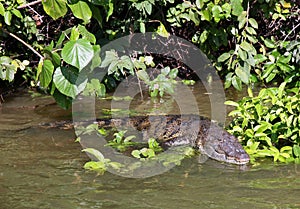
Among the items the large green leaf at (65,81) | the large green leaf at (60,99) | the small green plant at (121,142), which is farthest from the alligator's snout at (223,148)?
the large green leaf at (65,81)

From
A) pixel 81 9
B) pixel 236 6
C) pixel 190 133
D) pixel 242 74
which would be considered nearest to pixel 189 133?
pixel 190 133

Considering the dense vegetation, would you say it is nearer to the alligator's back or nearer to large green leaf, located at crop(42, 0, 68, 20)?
the alligator's back

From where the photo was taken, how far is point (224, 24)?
324 inches

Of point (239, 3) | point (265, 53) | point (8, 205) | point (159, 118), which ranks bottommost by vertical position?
point (8, 205)

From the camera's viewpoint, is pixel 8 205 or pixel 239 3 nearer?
pixel 8 205

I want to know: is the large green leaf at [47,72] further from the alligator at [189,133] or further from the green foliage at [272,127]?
the green foliage at [272,127]

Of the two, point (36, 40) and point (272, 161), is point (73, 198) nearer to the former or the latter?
point (272, 161)

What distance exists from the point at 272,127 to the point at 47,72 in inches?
99.1

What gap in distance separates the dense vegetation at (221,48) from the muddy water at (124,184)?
1.68 ft

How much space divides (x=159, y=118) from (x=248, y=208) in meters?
2.50

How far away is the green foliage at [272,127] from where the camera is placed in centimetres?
507

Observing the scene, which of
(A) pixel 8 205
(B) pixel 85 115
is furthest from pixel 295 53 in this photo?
(A) pixel 8 205

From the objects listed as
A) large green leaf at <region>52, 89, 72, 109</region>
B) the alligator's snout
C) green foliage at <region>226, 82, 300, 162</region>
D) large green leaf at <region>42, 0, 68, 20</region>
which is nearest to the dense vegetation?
green foliage at <region>226, 82, 300, 162</region>

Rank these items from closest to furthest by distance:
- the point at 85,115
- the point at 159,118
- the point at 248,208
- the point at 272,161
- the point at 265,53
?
the point at 248,208 → the point at 272,161 → the point at 159,118 → the point at 85,115 → the point at 265,53
